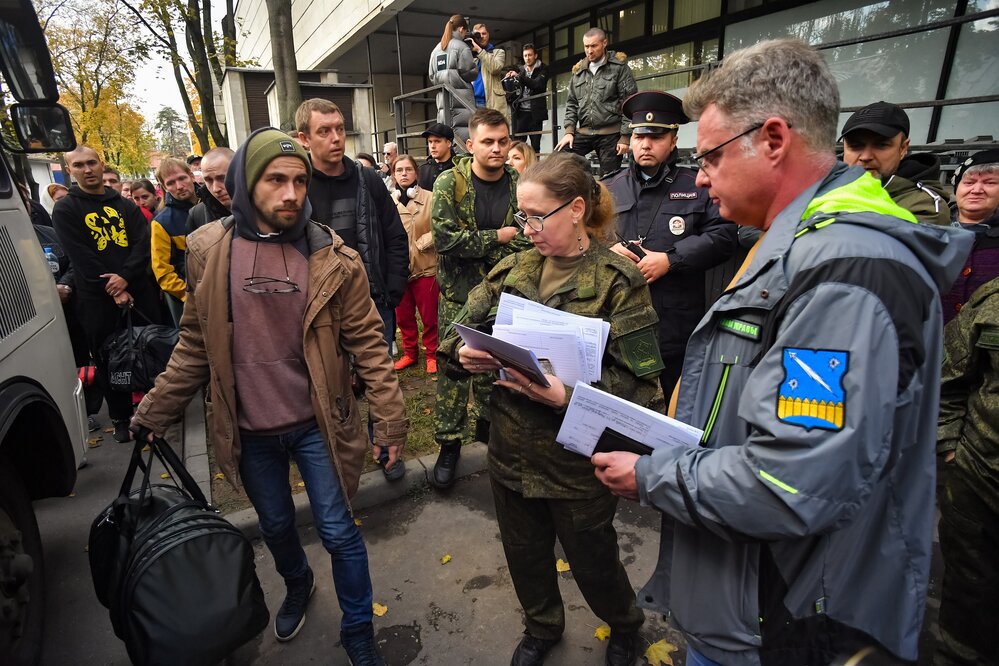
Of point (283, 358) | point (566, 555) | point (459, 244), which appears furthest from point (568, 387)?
point (459, 244)

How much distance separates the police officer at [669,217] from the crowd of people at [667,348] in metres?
0.02

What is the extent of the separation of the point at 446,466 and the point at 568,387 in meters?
2.26

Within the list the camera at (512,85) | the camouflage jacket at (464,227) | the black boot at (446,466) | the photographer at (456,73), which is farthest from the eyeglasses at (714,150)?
the camera at (512,85)

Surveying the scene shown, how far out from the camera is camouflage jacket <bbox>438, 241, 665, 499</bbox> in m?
1.97

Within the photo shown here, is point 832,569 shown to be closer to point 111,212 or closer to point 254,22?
point 111,212

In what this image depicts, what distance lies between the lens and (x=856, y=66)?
7277 mm

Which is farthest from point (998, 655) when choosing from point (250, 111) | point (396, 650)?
point (250, 111)

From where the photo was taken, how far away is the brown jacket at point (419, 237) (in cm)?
529

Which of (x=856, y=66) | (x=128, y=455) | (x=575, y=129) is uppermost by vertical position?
(x=856, y=66)

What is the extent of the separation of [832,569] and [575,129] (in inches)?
273

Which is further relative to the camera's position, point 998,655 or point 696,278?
point 696,278

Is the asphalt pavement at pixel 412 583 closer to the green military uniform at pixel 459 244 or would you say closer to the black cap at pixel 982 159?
the green military uniform at pixel 459 244

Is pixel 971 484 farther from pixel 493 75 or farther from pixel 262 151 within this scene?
pixel 493 75

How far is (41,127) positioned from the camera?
282 cm
